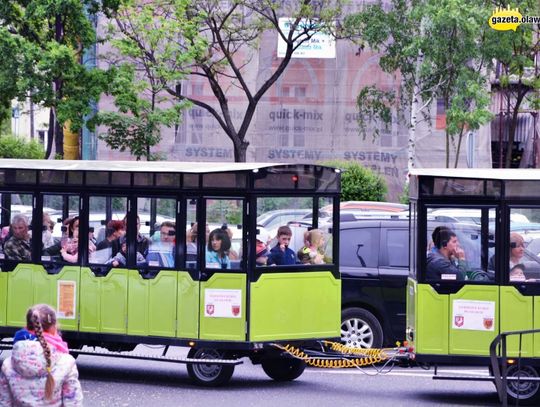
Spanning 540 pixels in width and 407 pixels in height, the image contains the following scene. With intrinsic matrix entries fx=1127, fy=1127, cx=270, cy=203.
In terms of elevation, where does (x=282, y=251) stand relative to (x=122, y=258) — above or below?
above

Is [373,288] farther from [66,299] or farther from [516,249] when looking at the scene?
[66,299]

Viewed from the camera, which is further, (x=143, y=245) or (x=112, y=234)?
(x=112, y=234)

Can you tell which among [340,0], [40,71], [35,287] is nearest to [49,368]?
[35,287]

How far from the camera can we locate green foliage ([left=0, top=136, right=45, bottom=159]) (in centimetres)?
4050

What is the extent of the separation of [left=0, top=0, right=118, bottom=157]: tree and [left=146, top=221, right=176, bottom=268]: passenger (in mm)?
9559

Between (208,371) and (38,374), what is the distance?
260 inches

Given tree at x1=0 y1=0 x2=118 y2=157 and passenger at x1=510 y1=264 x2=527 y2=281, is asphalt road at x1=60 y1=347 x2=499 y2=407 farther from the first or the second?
tree at x1=0 y1=0 x2=118 y2=157

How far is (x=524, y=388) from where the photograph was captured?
12.1 m

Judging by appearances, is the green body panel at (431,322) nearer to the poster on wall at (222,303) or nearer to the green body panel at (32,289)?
the poster on wall at (222,303)

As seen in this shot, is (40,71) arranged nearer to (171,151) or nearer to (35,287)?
(35,287)

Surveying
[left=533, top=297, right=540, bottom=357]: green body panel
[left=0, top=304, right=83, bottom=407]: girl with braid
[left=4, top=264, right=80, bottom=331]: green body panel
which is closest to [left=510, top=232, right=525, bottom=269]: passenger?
[left=533, top=297, right=540, bottom=357]: green body panel

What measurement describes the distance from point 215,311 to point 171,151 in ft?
75.5

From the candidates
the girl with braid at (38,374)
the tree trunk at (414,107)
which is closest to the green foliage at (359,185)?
the tree trunk at (414,107)

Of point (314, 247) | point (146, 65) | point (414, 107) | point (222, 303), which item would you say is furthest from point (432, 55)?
point (222, 303)
